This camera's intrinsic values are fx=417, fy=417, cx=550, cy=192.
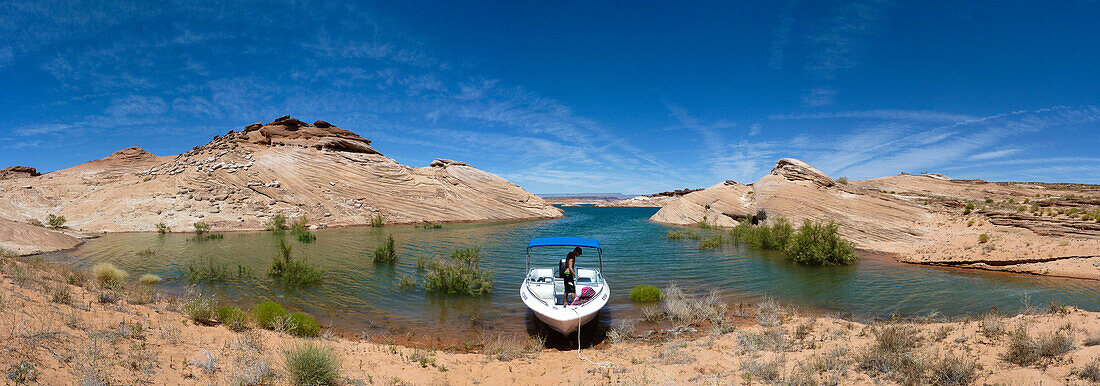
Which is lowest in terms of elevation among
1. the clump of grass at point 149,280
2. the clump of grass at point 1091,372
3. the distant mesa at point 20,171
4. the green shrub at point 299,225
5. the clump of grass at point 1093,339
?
the clump of grass at point 1091,372

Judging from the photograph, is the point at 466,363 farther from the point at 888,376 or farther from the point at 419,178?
the point at 419,178

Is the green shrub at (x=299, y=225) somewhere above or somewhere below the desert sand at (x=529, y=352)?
above

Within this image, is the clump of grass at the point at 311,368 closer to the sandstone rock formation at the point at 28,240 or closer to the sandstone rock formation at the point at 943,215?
the sandstone rock formation at the point at 28,240

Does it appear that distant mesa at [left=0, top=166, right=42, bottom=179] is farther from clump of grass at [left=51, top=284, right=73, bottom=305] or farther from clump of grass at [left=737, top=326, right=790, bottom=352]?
clump of grass at [left=737, top=326, right=790, bottom=352]

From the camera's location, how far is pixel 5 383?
4.06 meters

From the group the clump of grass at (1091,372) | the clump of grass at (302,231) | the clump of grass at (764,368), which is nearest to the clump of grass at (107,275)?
the clump of grass at (764,368)

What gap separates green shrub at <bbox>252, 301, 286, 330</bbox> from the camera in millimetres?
8258

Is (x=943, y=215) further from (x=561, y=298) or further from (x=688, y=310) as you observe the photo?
(x=561, y=298)

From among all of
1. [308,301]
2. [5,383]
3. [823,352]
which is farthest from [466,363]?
[308,301]

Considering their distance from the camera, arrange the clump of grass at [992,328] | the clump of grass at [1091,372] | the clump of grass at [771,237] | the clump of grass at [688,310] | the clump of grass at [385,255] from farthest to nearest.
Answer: the clump of grass at [771,237] < the clump of grass at [385,255] < the clump of grass at [688,310] < the clump of grass at [992,328] < the clump of grass at [1091,372]

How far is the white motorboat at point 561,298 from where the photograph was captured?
28.5 ft

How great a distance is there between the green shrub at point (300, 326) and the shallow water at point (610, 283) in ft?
Result: 3.66

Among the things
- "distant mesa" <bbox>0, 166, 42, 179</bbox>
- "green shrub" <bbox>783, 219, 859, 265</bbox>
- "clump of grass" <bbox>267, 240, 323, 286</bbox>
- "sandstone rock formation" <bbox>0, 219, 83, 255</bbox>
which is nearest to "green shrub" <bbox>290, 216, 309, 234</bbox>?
"sandstone rock formation" <bbox>0, 219, 83, 255</bbox>

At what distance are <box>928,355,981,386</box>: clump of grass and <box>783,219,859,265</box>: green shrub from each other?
1443cm
